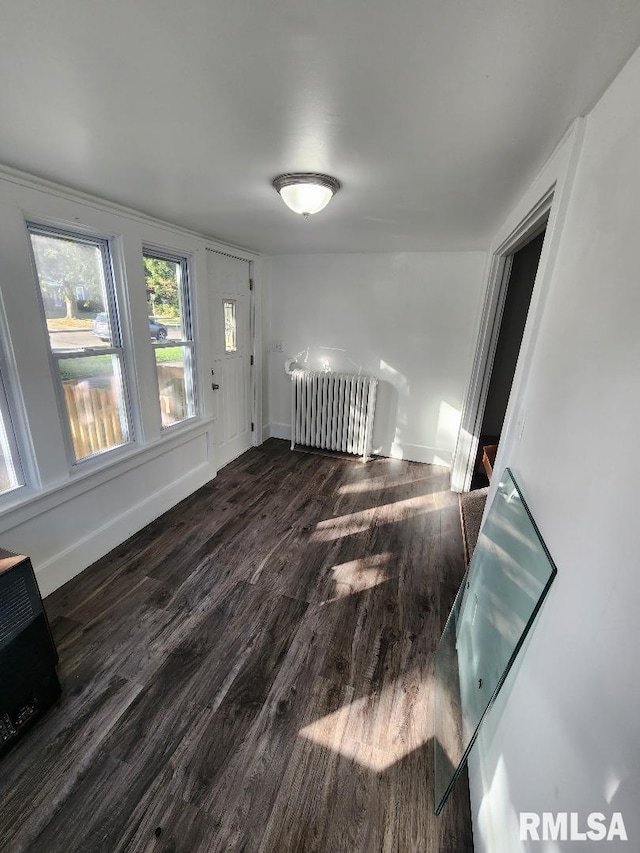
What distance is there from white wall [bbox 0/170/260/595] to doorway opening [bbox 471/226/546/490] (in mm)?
2715

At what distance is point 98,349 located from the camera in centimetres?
227

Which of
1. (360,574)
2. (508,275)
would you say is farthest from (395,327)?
(360,574)

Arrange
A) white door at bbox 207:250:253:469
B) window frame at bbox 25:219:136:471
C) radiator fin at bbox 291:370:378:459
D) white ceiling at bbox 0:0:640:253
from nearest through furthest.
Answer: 1. white ceiling at bbox 0:0:640:253
2. window frame at bbox 25:219:136:471
3. white door at bbox 207:250:253:469
4. radiator fin at bbox 291:370:378:459

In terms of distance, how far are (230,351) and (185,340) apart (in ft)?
2.28

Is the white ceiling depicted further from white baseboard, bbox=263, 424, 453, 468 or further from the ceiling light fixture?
white baseboard, bbox=263, 424, 453, 468

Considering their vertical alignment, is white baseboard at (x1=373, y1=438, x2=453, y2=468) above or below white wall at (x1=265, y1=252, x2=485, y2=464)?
below

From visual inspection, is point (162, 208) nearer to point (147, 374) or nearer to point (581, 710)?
point (147, 374)

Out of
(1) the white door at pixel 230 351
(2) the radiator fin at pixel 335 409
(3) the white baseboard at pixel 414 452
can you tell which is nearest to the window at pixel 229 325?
(1) the white door at pixel 230 351

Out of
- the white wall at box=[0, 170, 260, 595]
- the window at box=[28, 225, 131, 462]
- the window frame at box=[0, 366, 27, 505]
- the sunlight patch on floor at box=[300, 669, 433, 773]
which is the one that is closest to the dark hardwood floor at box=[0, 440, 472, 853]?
the sunlight patch on floor at box=[300, 669, 433, 773]

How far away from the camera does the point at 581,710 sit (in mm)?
702

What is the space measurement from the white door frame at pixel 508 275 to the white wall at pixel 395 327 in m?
0.51

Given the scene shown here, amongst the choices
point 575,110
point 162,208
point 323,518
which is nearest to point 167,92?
point 575,110

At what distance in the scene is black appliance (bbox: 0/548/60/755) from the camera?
132 cm

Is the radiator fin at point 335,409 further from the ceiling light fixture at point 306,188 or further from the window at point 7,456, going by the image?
the window at point 7,456
